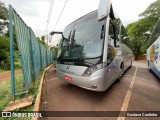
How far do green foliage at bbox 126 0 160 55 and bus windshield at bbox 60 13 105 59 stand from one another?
30715 millimetres

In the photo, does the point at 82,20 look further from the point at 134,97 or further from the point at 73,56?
the point at 134,97

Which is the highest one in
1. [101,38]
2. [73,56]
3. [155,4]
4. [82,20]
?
[155,4]

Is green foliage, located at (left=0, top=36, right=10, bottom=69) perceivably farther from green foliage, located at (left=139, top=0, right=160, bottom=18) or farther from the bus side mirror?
green foliage, located at (left=139, top=0, right=160, bottom=18)

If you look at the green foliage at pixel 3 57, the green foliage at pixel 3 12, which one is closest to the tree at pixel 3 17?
the green foliage at pixel 3 12

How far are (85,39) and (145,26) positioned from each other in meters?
33.1

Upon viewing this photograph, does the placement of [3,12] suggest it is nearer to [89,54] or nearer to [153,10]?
[153,10]

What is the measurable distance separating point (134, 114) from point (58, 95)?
8.65ft

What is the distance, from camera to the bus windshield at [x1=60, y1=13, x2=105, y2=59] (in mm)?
4488

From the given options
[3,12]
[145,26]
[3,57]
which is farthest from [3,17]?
[145,26]

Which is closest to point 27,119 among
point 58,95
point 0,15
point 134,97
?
point 58,95

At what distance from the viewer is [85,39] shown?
194 inches

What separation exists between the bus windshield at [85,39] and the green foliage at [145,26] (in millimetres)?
30715

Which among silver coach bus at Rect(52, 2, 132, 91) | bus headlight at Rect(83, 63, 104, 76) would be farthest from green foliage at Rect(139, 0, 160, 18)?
bus headlight at Rect(83, 63, 104, 76)

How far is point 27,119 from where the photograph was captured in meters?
3.33
